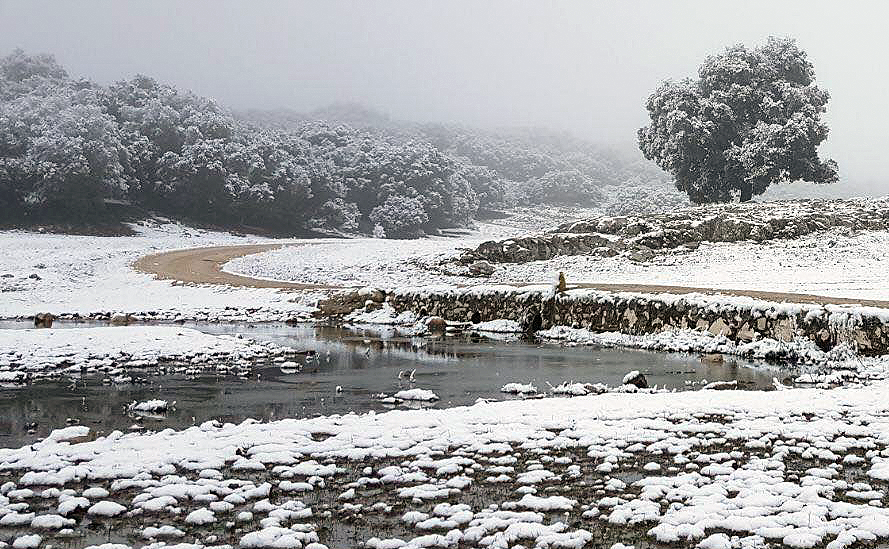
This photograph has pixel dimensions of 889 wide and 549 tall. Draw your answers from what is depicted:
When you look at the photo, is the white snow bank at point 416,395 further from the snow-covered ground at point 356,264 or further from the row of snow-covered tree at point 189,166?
the row of snow-covered tree at point 189,166

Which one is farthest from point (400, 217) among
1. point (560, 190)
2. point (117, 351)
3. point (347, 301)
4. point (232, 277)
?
point (117, 351)

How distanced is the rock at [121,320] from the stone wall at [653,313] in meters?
9.43

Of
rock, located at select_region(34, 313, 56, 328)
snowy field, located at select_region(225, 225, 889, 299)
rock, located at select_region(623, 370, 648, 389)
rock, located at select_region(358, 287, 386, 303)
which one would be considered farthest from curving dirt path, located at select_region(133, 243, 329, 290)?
rock, located at select_region(623, 370, 648, 389)

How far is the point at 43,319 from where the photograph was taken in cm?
2925

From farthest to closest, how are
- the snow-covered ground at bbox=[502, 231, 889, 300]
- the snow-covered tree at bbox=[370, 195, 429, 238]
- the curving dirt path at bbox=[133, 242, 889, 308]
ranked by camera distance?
1. the snow-covered tree at bbox=[370, 195, 429, 238]
2. the snow-covered ground at bbox=[502, 231, 889, 300]
3. the curving dirt path at bbox=[133, 242, 889, 308]

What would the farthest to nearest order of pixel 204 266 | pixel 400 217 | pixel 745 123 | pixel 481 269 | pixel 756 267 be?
pixel 400 217 → pixel 745 123 → pixel 204 266 → pixel 481 269 → pixel 756 267

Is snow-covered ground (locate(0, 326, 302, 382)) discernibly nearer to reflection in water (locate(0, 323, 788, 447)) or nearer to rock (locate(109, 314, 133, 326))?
reflection in water (locate(0, 323, 788, 447))

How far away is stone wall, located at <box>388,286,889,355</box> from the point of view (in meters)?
21.8

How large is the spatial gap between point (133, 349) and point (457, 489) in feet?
46.5

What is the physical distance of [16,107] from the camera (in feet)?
249

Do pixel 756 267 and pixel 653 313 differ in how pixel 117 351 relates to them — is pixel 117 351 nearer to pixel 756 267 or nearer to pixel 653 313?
pixel 653 313

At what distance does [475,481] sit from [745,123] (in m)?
56.3

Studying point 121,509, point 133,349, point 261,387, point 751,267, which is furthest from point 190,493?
point 751,267

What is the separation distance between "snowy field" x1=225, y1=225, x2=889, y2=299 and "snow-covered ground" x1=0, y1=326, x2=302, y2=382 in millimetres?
17365
